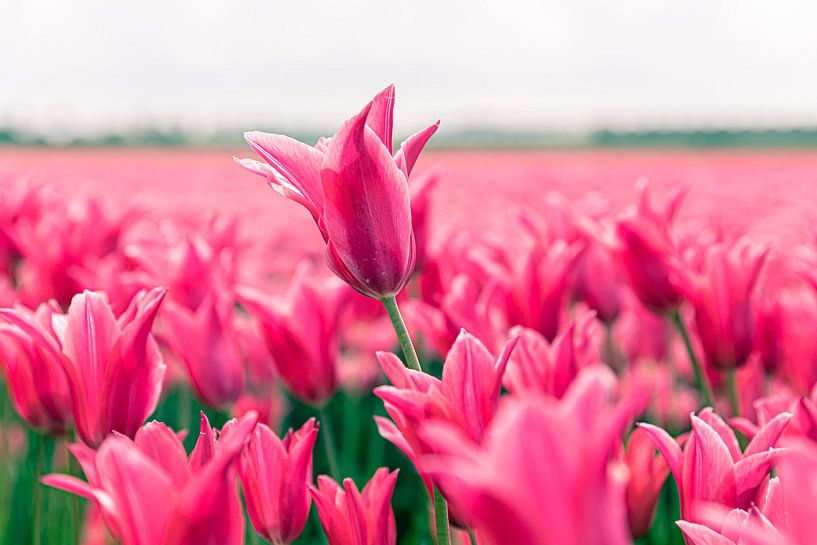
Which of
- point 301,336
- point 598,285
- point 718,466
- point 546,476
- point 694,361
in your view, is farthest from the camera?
point 598,285

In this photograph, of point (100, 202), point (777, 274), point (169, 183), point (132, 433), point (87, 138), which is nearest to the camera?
point (132, 433)

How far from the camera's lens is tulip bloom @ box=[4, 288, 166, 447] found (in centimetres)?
86

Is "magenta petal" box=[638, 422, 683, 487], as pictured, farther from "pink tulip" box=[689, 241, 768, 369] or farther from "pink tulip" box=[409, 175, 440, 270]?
"pink tulip" box=[409, 175, 440, 270]

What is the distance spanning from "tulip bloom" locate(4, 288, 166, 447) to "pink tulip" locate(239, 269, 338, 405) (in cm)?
35

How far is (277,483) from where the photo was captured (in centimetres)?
88

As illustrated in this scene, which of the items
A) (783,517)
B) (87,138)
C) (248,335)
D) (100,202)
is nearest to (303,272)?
(248,335)

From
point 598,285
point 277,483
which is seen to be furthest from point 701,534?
point 598,285

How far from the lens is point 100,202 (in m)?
2.15

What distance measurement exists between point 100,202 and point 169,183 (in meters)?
8.11

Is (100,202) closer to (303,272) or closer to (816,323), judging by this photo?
(303,272)

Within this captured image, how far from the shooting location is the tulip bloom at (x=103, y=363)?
2.82 ft

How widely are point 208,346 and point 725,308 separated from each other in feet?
2.64

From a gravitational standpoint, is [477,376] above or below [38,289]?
above

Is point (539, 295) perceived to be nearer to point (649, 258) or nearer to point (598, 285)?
point (649, 258)
